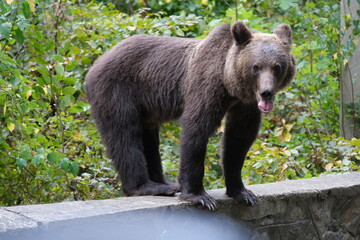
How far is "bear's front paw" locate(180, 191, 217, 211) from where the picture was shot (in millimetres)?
4160

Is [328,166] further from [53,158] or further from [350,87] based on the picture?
[53,158]

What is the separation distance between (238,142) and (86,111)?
2.49m

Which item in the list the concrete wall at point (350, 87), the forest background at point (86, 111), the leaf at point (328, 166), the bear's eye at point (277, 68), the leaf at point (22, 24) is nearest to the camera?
the bear's eye at point (277, 68)

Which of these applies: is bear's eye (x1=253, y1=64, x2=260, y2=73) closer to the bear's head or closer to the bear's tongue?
the bear's head

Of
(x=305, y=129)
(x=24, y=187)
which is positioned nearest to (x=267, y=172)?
(x=305, y=129)

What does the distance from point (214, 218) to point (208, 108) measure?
0.80m

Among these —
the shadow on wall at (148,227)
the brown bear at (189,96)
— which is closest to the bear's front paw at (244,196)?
the brown bear at (189,96)

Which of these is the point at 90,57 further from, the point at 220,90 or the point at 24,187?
the point at 220,90

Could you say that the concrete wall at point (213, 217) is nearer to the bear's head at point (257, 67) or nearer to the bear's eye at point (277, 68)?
the bear's head at point (257, 67)

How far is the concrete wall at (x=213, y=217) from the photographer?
10.8 feet

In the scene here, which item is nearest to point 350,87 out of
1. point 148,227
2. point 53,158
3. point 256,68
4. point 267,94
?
point 256,68

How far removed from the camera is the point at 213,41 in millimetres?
4570

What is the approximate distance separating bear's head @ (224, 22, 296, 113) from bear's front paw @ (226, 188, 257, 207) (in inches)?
28.3

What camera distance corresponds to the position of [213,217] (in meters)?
4.30
